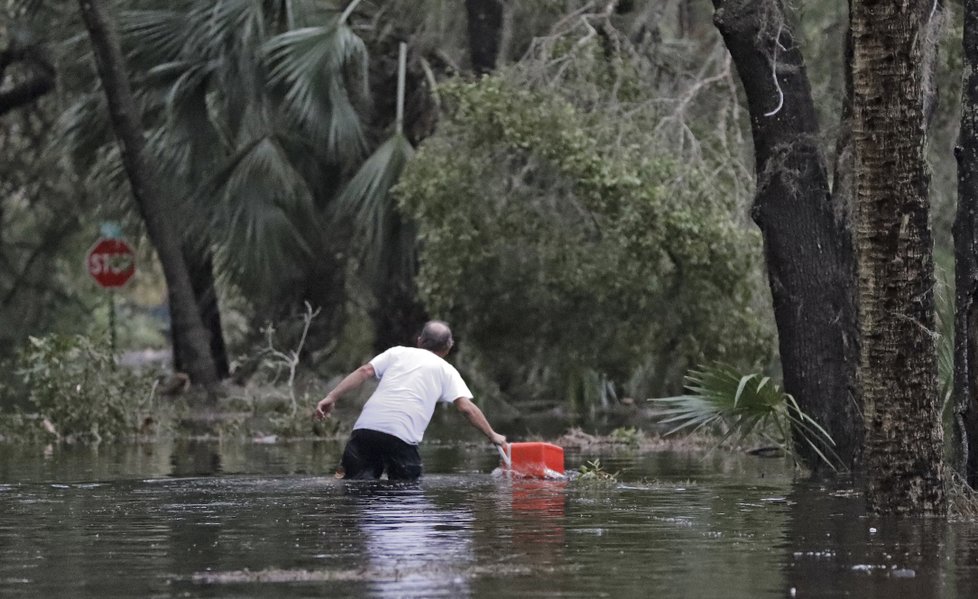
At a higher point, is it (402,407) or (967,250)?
(967,250)

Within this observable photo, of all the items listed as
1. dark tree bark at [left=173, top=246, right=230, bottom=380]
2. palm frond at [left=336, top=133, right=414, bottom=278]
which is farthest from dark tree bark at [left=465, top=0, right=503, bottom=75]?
dark tree bark at [left=173, top=246, right=230, bottom=380]

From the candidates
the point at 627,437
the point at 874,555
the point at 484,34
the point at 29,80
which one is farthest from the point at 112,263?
the point at 874,555

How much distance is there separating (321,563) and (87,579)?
113cm

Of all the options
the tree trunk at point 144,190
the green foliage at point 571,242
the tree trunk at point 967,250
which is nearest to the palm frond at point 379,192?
the green foliage at point 571,242

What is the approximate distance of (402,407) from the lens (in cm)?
1489

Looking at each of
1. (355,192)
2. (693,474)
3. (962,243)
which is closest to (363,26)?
(355,192)

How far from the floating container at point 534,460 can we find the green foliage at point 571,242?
6964 millimetres

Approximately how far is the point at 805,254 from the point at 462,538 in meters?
6.00

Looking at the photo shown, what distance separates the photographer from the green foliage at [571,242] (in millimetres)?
22391

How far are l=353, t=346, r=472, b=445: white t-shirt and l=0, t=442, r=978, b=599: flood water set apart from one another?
0.50m

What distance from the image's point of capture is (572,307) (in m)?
24.3

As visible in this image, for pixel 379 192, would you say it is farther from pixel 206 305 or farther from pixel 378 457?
pixel 378 457

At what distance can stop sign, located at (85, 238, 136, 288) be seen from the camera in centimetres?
3253

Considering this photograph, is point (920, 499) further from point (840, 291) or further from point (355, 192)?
point (355, 192)
